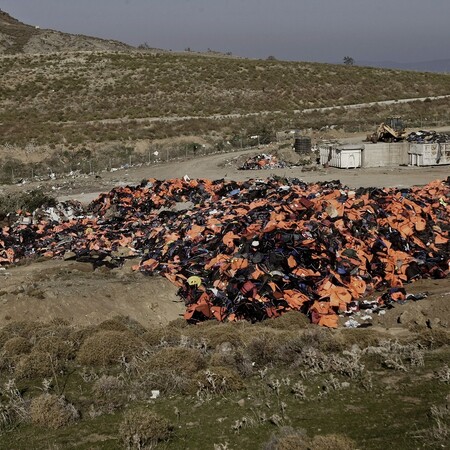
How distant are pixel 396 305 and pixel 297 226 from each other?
3745mm

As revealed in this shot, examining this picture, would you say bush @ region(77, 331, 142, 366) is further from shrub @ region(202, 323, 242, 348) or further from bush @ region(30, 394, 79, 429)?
bush @ region(30, 394, 79, 429)

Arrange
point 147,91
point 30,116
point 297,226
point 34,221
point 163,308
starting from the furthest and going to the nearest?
point 147,91 < point 30,116 < point 34,221 < point 297,226 < point 163,308

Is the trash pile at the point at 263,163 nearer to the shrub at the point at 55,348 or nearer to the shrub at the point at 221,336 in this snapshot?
the shrub at the point at 221,336

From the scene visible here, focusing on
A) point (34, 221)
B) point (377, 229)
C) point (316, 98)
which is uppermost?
point (316, 98)

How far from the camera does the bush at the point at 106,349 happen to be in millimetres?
9992

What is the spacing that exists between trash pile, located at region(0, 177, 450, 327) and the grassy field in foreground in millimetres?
2268

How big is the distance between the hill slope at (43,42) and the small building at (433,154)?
298ft

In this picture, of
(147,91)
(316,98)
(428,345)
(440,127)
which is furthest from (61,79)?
(428,345)

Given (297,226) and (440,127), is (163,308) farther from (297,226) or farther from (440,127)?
(440,127)

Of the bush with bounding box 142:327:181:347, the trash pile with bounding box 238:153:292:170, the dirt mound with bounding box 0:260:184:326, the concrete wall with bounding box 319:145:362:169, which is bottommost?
the dirt mound with bounding box 0:260:184:326

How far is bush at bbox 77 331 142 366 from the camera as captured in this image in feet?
32.8

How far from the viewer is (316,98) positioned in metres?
67.9

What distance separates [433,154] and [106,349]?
27880 millimetres

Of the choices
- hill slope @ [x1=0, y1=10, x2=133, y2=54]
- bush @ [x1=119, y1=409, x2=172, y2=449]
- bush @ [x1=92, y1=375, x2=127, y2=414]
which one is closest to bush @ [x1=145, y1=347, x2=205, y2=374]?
bush @ [x1=92, y1=375, x2=127, y2=414]
